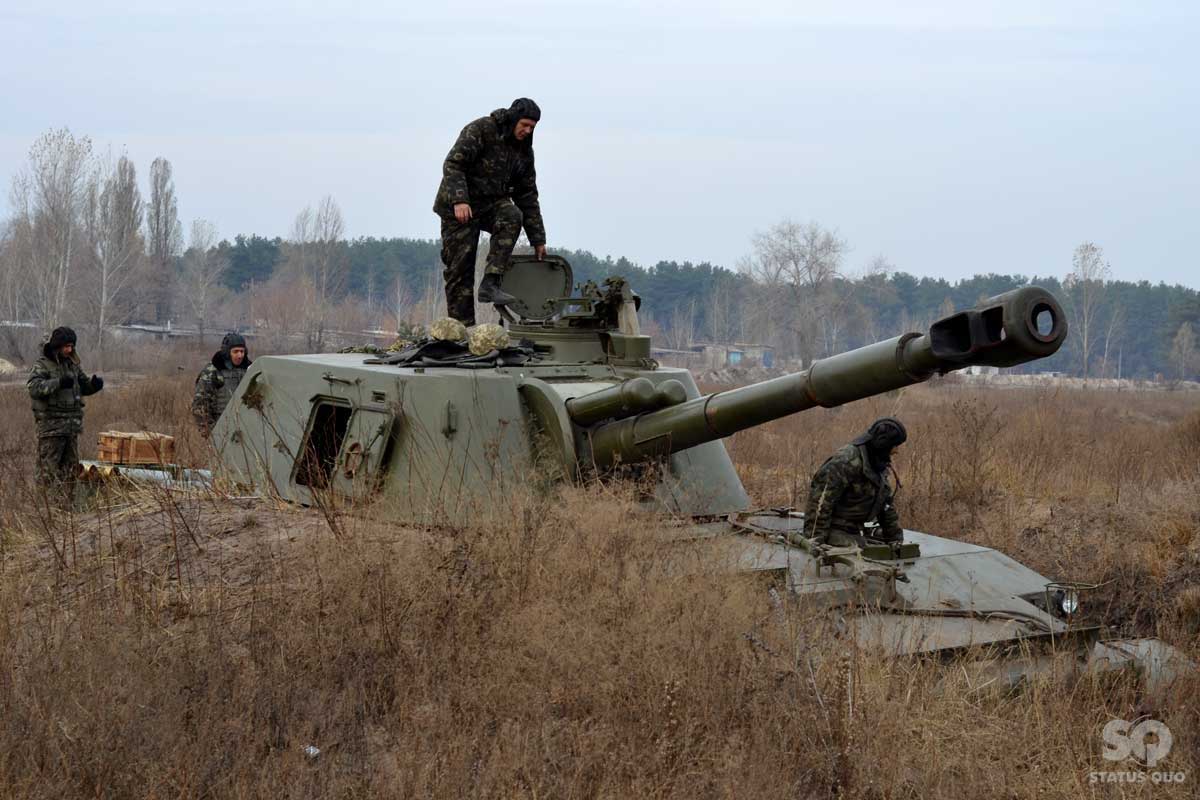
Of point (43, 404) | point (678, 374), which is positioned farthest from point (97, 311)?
point (678, 374)

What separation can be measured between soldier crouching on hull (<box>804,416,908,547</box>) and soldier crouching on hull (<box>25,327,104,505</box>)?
6103mm

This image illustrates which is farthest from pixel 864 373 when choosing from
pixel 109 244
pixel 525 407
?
pixel 109 244

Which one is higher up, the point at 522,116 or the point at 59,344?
the point at 522,116

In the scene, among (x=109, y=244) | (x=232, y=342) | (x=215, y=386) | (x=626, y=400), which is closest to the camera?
(x=626, y=400)

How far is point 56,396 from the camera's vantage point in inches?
410

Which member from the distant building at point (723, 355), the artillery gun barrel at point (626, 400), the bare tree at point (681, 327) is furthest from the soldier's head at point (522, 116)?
the bare tree at point (681, 327)

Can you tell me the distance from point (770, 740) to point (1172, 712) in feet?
7.45

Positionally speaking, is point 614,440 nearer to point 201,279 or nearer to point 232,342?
point 232,342

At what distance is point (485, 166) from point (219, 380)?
12.5 ft

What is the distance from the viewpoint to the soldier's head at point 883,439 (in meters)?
7.33

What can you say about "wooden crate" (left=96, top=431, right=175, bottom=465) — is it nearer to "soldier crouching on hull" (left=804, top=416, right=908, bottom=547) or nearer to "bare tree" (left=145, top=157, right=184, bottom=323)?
"soldier crouching on hull" (left=804, top=416, right=908, bottom=547)

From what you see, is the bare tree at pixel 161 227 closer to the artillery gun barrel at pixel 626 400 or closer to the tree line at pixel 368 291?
the tree line at pixel 368 291

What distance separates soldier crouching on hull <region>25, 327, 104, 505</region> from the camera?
10273 mm

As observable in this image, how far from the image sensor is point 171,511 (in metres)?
6.59
